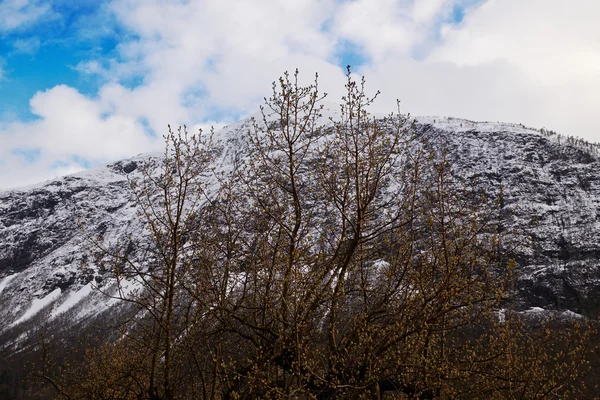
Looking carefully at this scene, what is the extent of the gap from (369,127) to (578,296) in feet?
697

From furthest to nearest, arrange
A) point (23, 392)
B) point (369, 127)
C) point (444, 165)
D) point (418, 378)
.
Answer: point (23, 392), point (444, 165), point (369, 127), point (418, 378)

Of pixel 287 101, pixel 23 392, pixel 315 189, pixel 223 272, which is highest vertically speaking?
pixel 287 101

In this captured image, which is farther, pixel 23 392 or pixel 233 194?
pixel 23 392

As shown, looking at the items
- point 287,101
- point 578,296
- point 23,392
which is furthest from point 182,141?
point 578,296

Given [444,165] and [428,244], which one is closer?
[444,165]

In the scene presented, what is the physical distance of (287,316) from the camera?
10641 millimetres

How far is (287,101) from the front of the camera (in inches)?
427

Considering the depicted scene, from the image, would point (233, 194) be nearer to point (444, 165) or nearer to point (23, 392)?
point (444, 165)

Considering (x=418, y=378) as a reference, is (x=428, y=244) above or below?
above

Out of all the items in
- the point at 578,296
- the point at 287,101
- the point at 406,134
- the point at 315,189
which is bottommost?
the point at 578,296

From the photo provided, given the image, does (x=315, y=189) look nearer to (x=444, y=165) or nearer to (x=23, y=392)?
(x=444, y=165)

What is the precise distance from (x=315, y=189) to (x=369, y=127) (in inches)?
118

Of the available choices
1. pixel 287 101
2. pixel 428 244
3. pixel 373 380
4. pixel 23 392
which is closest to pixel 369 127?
pixel 287 101

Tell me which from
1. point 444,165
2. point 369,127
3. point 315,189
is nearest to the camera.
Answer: point 369,127
